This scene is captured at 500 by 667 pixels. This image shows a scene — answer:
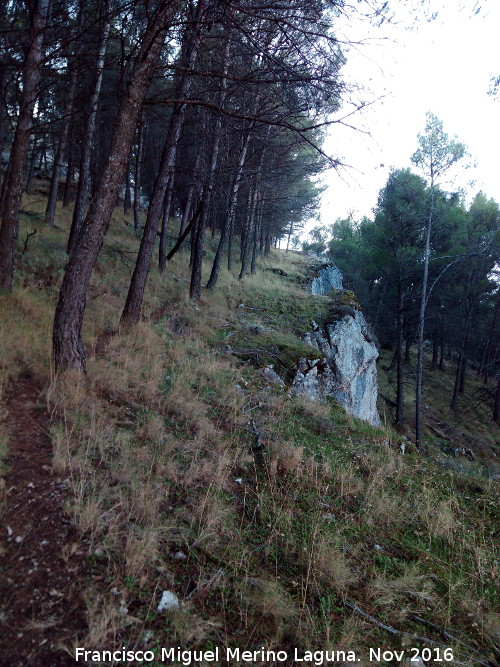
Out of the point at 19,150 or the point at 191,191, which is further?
the point at 191,191

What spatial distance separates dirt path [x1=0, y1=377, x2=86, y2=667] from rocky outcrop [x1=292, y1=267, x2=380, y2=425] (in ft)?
21.7

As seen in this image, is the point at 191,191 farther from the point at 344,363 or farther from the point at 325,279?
the point at 325,279

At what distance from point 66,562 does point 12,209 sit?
21.4 ft

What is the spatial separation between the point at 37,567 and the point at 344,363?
12365 mm

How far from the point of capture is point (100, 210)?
4141 mm

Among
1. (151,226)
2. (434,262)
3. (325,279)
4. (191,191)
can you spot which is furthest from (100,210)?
(325,279)

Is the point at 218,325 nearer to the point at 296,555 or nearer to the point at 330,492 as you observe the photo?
the point at 330,492

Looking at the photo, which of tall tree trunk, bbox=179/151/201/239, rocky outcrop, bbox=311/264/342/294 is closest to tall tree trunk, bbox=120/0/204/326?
tall tree trunk, bbox=179/151/201/239

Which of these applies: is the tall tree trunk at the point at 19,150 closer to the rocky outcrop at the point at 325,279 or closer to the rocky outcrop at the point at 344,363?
the rocky outcrop at the point at 344,363

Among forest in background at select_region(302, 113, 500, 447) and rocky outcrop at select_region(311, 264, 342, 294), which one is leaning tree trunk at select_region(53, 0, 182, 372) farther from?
rocky outcrop at select_region(311, 264, 342, 294)

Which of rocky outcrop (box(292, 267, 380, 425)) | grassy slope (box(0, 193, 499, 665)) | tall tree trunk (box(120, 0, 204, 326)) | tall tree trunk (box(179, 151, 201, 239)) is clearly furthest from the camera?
rocky outcrop (box(292, 267, 380, 425))

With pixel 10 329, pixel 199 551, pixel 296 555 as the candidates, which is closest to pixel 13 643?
pixel 199 551

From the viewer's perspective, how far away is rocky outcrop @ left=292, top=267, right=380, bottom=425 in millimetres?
9727

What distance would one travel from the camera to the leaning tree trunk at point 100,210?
13.0 ft
